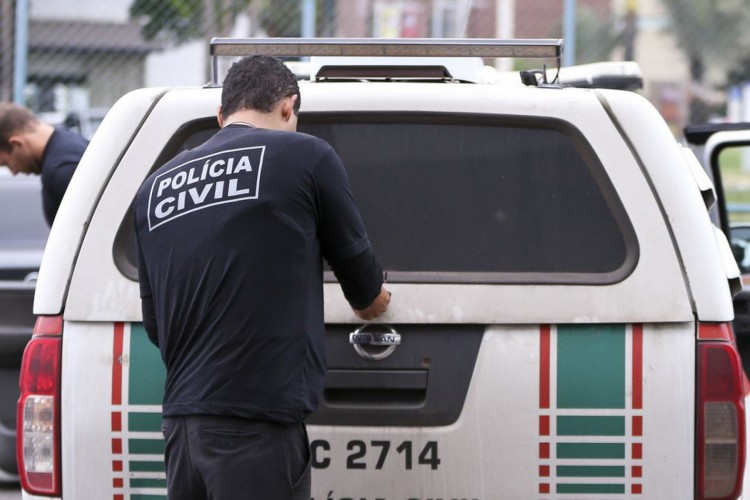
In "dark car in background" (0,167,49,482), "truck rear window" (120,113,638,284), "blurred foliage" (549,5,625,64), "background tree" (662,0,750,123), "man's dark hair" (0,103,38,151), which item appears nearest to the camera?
"truck rear window" (120,113,638,284)

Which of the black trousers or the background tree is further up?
the background tree

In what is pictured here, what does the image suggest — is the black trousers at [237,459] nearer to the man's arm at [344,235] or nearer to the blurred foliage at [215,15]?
the man's arm at [344,235]

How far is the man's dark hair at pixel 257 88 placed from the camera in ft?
9.86

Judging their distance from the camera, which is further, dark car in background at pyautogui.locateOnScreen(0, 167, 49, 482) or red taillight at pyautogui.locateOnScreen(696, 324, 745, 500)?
dark car in background at pyautogui.locateOnScreen(0, 167, 49, 482)

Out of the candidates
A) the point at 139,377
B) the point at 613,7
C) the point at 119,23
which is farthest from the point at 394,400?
the point at 613,7

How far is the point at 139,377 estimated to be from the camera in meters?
3.09

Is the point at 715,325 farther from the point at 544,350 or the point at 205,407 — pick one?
the point at 205,407

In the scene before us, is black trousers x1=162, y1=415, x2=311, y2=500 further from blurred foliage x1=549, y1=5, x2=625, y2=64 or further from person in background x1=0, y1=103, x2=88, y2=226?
blurred foliage x1=549, y1=5, x2=625, y2=64

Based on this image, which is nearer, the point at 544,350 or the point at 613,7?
the point at 544,350

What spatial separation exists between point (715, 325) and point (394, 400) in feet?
2.71

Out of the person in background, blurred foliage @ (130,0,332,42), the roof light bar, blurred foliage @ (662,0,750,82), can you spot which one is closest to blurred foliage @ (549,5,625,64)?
blurred foliage @ (662,0,750,82)

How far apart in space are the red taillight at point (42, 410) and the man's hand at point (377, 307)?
784 millimetres

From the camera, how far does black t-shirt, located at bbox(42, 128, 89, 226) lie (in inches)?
233

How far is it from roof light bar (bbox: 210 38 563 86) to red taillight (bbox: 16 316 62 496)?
0.88m
